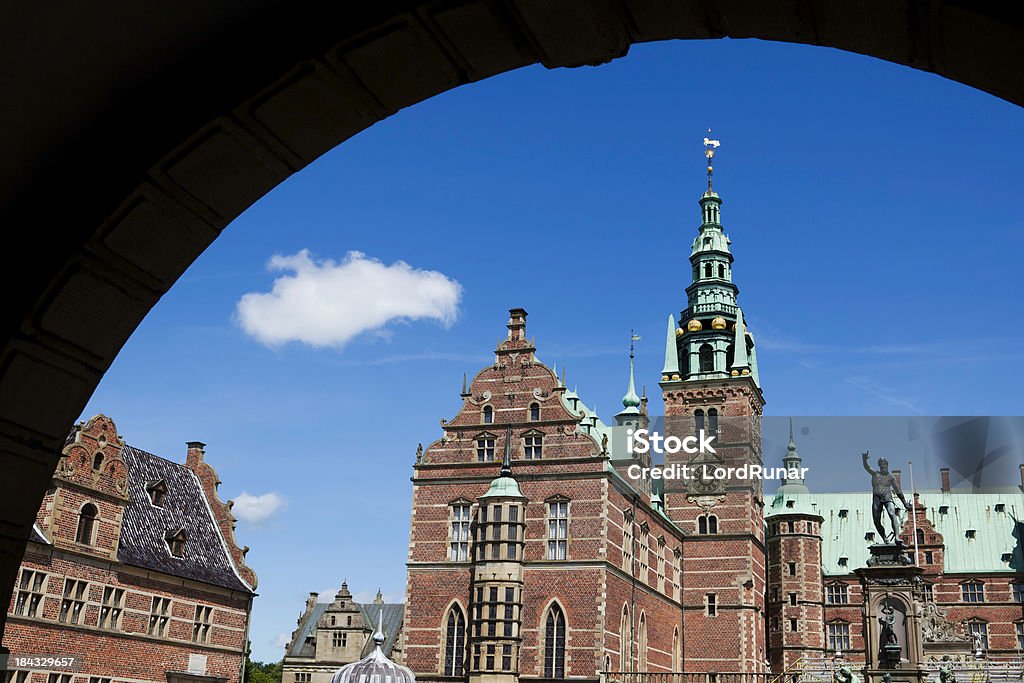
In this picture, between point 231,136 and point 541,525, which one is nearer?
point 231,136

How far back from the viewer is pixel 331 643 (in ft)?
190

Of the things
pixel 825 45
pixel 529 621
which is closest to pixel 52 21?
pixel 825 45

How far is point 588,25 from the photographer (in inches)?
103

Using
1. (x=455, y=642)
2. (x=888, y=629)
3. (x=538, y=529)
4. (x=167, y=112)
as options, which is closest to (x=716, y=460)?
(x=538, y=529)

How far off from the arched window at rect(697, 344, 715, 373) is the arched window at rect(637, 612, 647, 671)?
1788cm

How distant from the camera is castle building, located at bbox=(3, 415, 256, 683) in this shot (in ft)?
79.3

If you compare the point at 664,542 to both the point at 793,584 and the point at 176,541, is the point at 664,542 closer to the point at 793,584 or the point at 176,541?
the point at 793,584

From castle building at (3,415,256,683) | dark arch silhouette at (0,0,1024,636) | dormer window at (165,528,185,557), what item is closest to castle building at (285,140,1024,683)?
castle building at (3,415,256,683)

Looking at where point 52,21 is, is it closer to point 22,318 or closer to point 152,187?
point 152,187

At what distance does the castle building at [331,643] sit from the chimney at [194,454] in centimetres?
2632

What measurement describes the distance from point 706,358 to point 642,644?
64.5 feet

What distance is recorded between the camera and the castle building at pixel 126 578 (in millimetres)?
24172

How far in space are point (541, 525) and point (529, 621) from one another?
3290 millimetres

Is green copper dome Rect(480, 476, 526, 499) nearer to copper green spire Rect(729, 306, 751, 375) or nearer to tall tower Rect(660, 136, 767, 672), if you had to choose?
tall tower Rect(660, 136, 767, 672)
